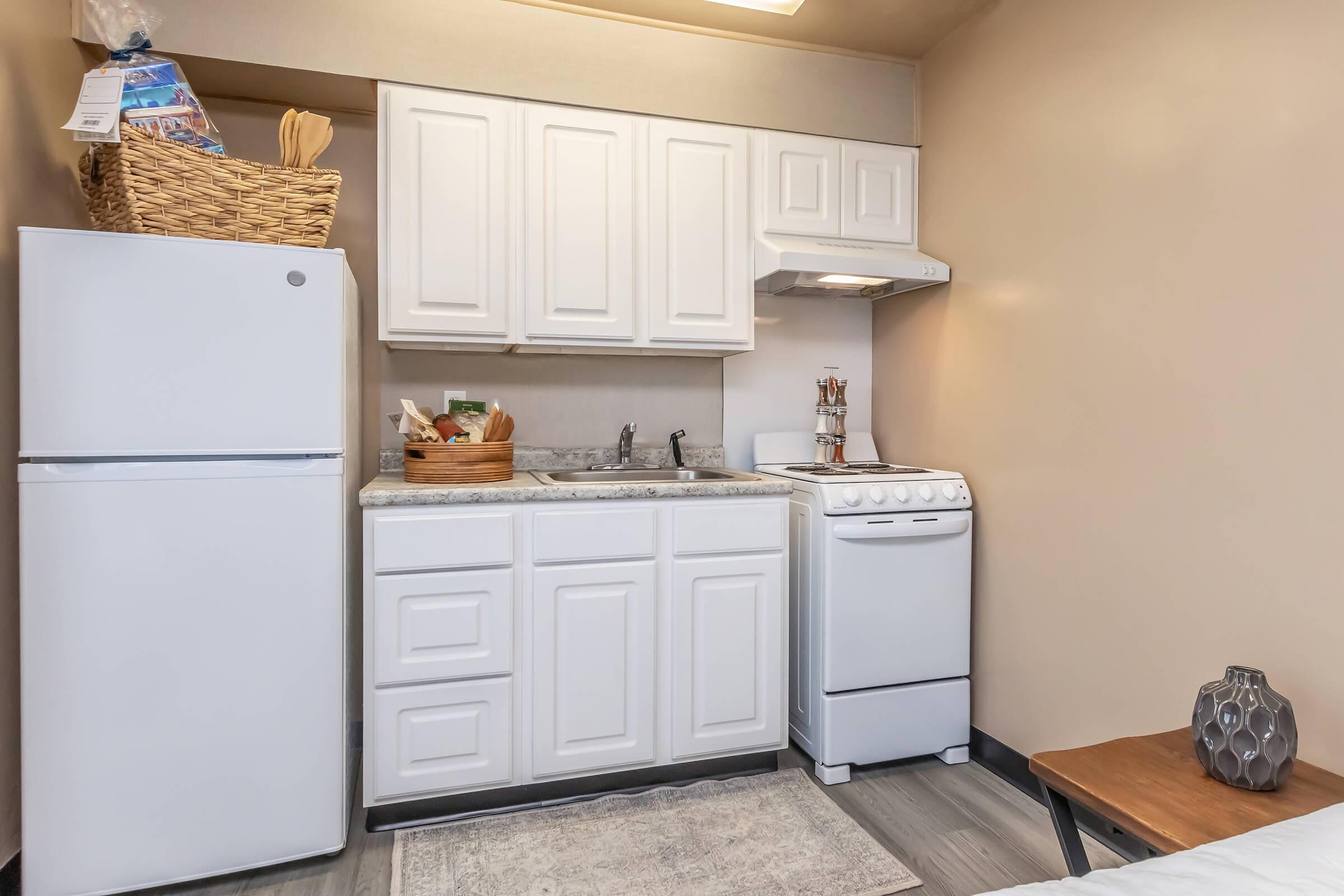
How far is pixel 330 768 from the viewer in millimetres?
1809

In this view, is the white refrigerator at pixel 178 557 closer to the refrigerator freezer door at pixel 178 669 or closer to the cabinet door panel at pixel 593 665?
the refrigerator freezer door at pixel 178 669

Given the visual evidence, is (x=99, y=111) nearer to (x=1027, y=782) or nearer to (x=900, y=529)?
(x=900, y=529)

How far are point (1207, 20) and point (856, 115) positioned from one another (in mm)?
A: 1182

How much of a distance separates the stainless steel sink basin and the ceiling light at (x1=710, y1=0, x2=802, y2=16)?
1543mm

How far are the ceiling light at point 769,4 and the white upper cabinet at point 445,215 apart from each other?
0.80 meters

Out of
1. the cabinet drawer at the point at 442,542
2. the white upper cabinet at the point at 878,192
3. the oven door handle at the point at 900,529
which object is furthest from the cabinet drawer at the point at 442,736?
the white upper cabinet at the point at 878,192

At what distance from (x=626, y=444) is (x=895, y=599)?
42.3 inches

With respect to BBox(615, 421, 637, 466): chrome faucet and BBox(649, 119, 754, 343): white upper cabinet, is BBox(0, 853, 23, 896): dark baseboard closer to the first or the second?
BBox(615, 421, 637, 466): chrome faucet

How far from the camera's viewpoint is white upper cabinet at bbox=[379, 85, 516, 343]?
7.19 feet

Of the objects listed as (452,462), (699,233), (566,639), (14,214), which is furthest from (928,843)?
(14,214)

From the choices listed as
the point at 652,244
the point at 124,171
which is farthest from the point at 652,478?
the point at 124,171

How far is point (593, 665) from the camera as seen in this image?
212cm

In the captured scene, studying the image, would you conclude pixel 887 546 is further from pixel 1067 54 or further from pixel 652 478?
pixel 1067 54

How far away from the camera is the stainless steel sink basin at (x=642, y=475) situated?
253 cm
